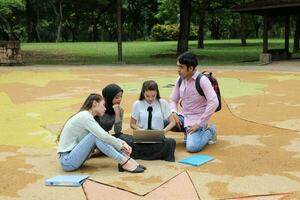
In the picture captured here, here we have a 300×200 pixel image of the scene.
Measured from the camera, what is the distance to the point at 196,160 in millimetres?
6180

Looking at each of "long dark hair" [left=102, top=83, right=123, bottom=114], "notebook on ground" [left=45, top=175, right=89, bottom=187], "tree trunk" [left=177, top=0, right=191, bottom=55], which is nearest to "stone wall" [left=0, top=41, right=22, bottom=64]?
"tree trunk" [left=177, top=0, right=191, bottom=55]

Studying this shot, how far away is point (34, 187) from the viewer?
17.1 ft

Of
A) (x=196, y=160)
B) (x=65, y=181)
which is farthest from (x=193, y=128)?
(x=65, y=181)

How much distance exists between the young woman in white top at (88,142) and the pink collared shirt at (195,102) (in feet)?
4.47

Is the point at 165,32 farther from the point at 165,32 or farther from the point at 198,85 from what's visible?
the point at 198,85

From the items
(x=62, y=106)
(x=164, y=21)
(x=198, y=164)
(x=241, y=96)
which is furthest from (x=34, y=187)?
(x=164, y=21)

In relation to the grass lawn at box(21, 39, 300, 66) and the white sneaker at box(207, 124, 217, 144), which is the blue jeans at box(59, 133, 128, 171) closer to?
the white sneaker at box(207, 124, 217, 144)

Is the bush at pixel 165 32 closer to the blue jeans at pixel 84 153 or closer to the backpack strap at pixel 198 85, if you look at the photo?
the backpack strap at pixel 198 85

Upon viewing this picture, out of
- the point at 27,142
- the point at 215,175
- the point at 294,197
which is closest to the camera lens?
the point at 294,197

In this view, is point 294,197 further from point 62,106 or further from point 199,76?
point 62,106

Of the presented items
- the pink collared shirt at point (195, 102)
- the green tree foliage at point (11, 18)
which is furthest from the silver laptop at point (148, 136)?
the green tree foliage at point (11, 18)

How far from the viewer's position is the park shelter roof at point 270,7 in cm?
2133

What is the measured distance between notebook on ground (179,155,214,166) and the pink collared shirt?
0.55 metres

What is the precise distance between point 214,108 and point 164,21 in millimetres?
49445
